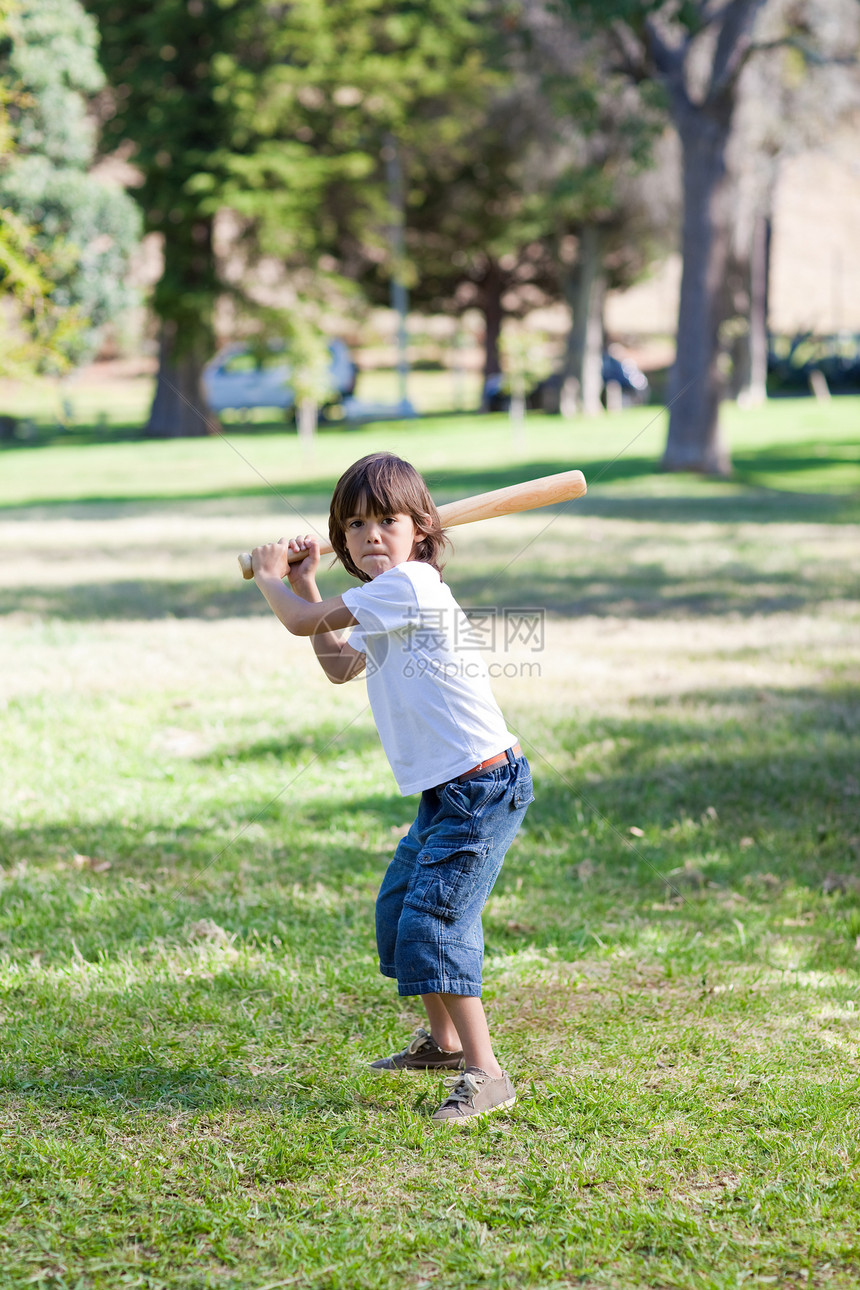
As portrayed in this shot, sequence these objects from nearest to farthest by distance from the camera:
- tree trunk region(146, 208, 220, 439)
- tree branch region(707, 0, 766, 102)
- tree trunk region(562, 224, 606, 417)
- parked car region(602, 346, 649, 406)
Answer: tree branch region(707, 0, 766, 102) → tree trunk region(146, 208, 220, 439) → tree trunk region(562, 224, 606, 417) → parked car region(602, 346, 649, 406)

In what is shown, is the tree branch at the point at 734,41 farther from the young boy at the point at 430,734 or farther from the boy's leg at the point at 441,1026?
the boy's leg at the point at 441,1026

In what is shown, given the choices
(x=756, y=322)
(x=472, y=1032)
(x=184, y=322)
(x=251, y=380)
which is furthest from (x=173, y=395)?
(x=472, y=1032)

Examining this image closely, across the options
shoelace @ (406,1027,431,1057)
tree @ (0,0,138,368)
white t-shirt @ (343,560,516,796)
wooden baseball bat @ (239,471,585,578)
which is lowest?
shoelace @ (406,1027,431,1057)

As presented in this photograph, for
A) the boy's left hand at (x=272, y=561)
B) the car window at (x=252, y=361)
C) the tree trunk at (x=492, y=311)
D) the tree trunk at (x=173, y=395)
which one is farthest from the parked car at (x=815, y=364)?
the boy's left hand at (x=272, y=561)

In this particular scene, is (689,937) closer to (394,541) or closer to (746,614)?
(394,541)

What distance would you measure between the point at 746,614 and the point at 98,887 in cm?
513


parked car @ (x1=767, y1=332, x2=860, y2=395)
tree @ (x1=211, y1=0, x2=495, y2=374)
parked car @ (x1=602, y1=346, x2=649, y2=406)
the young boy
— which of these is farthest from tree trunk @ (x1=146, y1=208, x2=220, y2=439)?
the young boy

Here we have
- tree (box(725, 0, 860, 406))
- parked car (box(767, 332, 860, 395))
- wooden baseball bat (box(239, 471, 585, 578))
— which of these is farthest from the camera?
parked car (box(767, 332, 860, 395))

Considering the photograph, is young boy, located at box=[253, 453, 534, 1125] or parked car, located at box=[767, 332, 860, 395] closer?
young boy, located at box=[253, 453, 534, 1125]

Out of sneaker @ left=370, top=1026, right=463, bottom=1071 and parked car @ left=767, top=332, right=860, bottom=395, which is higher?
parked car @ left=767, top=332, right=860, bottom=395

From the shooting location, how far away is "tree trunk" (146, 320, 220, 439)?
95.2ft

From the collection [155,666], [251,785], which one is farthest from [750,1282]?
[155,666]

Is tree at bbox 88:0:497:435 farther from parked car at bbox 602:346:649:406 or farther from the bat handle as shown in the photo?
the bat handle

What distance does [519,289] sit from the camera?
41844mm
